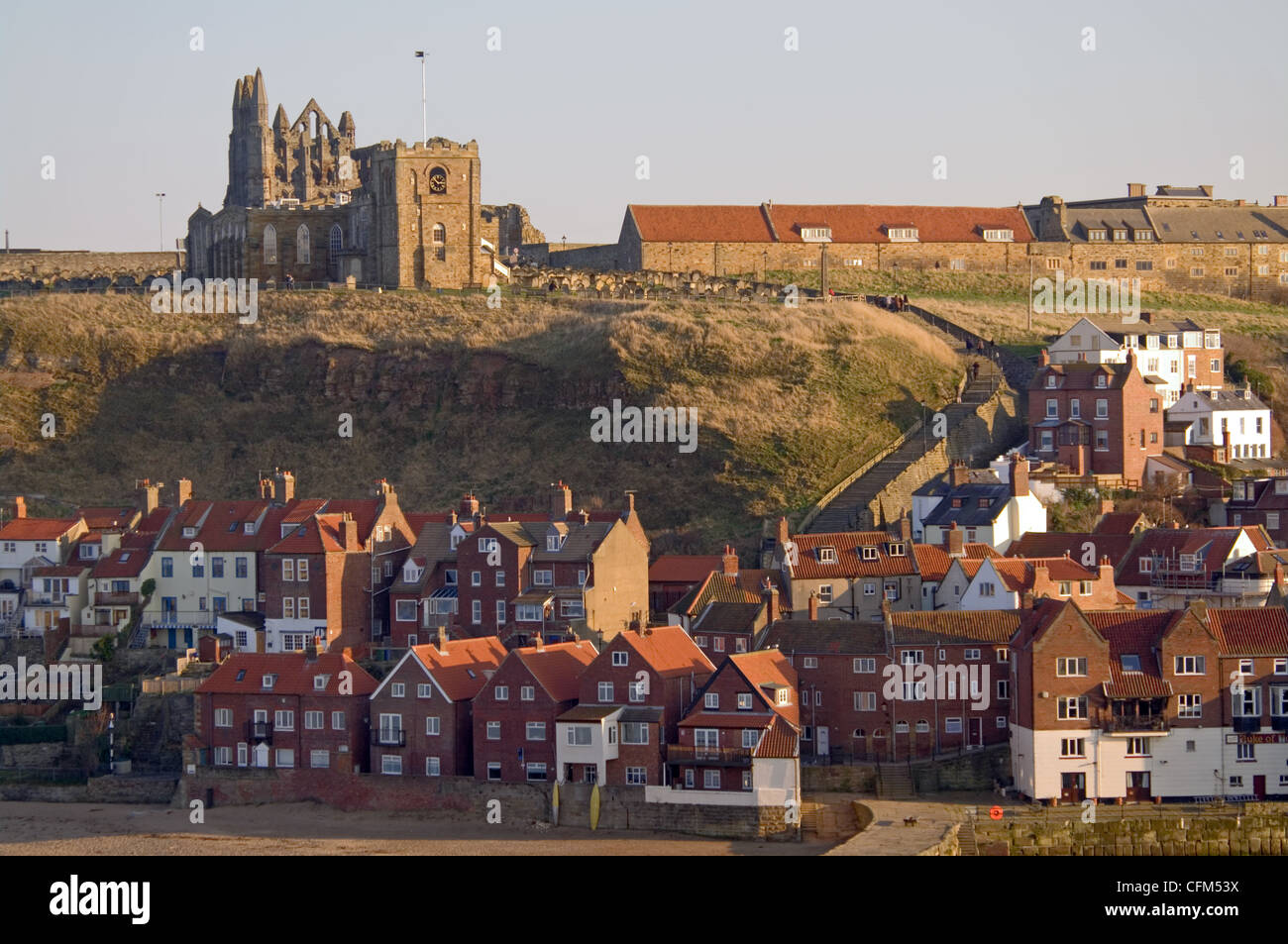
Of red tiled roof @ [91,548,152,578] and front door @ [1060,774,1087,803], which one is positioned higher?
red tiled roof @ [91,548,152,578]

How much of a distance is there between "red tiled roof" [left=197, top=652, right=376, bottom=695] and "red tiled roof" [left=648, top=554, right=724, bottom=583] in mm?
10798

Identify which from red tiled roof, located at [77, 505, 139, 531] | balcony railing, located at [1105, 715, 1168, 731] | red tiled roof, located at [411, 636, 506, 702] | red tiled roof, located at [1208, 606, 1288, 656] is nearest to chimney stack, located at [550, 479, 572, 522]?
red tiled roof, located at [411, 636, 506, 702]

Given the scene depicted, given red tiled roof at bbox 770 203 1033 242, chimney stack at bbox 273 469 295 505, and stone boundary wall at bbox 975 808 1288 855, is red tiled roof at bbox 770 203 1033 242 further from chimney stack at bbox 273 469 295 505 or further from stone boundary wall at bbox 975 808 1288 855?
stone boundary wall at bbox 975 808 1288 855

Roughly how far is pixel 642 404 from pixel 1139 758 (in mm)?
32053

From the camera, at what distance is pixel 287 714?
58531 mm

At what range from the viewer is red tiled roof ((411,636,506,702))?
56844 mm

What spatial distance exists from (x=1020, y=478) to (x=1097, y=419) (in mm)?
8407

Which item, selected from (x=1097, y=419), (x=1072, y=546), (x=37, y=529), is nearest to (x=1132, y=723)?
(x=1072, y=546)

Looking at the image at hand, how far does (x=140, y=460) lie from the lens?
8550 cm

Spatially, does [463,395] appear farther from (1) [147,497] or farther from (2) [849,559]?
(2) [849,559]

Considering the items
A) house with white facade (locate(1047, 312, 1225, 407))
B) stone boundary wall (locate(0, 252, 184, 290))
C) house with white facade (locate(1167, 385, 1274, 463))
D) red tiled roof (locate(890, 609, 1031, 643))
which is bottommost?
red tiled roof (locate(890, 609, 1031, 643))
